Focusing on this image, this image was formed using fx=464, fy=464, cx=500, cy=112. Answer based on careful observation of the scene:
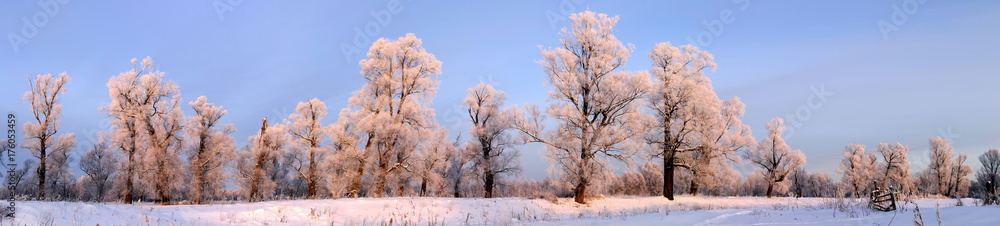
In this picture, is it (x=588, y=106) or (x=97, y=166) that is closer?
(x=588, y=106)

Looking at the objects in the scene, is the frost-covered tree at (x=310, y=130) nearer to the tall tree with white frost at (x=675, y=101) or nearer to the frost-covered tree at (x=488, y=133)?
the frost-covered tree at (x=488, y=133)

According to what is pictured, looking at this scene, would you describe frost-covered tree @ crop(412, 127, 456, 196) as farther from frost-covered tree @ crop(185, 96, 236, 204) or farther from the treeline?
frost-covered tree @ crop(185, 96, 236, 204)

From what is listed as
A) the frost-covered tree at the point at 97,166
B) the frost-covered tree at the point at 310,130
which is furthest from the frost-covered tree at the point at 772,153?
the frost-covered tree at the point at 97,166

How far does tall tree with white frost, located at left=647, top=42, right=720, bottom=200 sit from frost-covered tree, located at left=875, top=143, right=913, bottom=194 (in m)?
39.4

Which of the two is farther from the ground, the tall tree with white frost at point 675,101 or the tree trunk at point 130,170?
the tall tree with white frost at point 675,101

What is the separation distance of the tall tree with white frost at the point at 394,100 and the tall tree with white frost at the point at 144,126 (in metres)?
10.3

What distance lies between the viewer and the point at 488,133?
95.4 ft

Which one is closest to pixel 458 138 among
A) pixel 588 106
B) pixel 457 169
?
pixel 457 169

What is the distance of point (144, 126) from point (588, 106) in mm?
23712

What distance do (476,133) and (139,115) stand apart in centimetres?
1834

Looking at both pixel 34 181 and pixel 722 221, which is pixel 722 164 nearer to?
pixel 722 221

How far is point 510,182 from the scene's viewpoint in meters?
33.1

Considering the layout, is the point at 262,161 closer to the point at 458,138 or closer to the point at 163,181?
the point at 163,181

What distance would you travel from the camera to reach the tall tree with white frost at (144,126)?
82.1 feet
